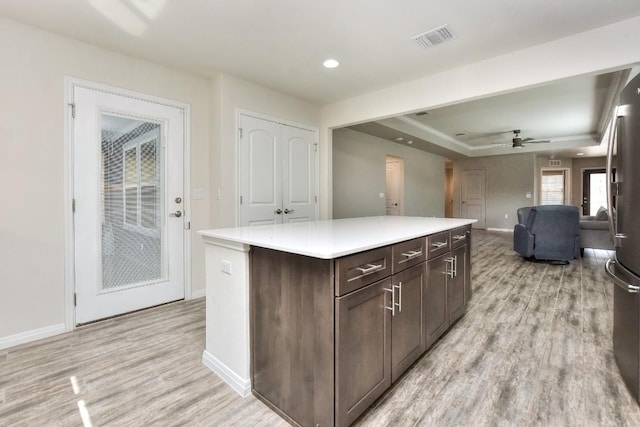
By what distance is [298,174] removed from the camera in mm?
4223

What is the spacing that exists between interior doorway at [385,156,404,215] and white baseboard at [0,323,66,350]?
643cm

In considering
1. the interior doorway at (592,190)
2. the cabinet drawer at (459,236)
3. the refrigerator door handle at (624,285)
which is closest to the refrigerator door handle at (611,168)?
the refrigerator door handle at (624,285)

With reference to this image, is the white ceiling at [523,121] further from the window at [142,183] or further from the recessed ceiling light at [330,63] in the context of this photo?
the window at [142,183]

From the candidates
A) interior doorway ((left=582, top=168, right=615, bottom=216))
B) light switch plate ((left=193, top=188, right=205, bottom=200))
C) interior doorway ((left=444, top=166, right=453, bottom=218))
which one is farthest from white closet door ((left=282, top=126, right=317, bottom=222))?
interior doorway ((left=582, top=168, right=615, bottom=216))

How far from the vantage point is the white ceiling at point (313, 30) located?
7.35ft

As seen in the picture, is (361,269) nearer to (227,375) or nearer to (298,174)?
(227,375)

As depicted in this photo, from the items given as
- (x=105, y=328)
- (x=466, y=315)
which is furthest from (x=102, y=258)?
(x=466, y=315)

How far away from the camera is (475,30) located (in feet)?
8.37

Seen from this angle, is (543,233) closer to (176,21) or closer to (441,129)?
(441,129)

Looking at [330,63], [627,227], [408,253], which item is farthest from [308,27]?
[627,227]

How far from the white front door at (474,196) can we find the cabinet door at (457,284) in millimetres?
8162

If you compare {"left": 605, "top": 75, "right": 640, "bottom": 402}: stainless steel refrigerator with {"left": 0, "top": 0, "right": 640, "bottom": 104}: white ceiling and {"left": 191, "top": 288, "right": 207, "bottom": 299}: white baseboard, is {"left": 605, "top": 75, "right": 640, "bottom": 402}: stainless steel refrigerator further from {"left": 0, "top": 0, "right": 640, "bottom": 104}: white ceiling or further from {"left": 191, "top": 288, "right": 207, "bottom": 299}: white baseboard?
{"left": 191, "top": 288, "right": 207, "bottom": 299}: white baseboard

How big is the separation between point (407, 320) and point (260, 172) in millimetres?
2526

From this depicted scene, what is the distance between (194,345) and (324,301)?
1.49 m
